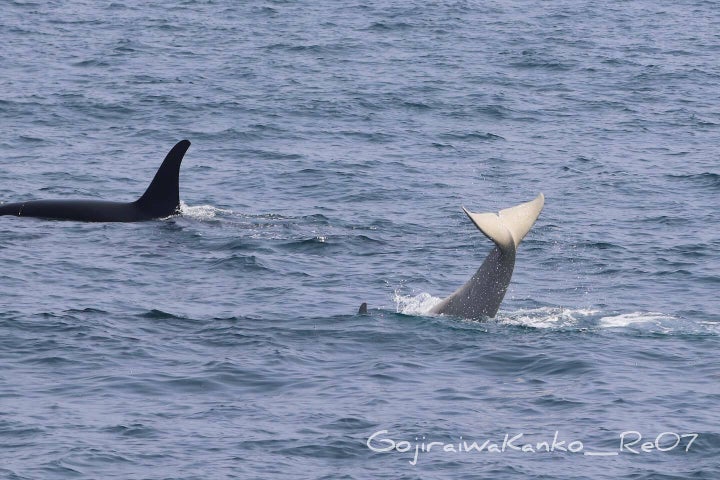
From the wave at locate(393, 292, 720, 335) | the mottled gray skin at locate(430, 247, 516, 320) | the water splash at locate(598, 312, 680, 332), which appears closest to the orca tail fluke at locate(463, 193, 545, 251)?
the mottled gray skin at locate(430, 247, 516, 320)

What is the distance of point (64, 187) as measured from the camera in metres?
32.6

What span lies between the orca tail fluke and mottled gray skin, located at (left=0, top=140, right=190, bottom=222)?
30.1 feet

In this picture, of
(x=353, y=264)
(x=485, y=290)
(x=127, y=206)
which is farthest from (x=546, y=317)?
(x=127, y=206)

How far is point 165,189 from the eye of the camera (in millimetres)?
29344

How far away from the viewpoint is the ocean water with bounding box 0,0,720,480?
18047 millimetres

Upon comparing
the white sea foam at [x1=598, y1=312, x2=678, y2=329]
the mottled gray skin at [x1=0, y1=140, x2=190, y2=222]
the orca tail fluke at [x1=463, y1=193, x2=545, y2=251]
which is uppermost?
the orca tail fluke at [x1=463, y1=193, x2=545, y2=251]

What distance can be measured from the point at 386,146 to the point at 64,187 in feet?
30.4

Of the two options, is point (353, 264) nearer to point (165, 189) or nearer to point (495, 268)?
point (165, 189)

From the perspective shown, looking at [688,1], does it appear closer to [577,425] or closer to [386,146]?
[386,146]

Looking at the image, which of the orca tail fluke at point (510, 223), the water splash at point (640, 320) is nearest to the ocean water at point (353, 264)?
the water splash at point (640, 320)

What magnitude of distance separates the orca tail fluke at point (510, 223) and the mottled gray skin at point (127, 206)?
30.1 ft

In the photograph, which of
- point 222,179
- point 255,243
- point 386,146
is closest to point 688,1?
point 386,146

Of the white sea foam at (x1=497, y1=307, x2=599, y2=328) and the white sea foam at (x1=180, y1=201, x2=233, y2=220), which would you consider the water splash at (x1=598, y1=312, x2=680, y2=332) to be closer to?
the white sea foam at (x1=497, y1=307, x2=599, y2=328)

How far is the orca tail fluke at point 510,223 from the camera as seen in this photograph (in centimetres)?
2164
